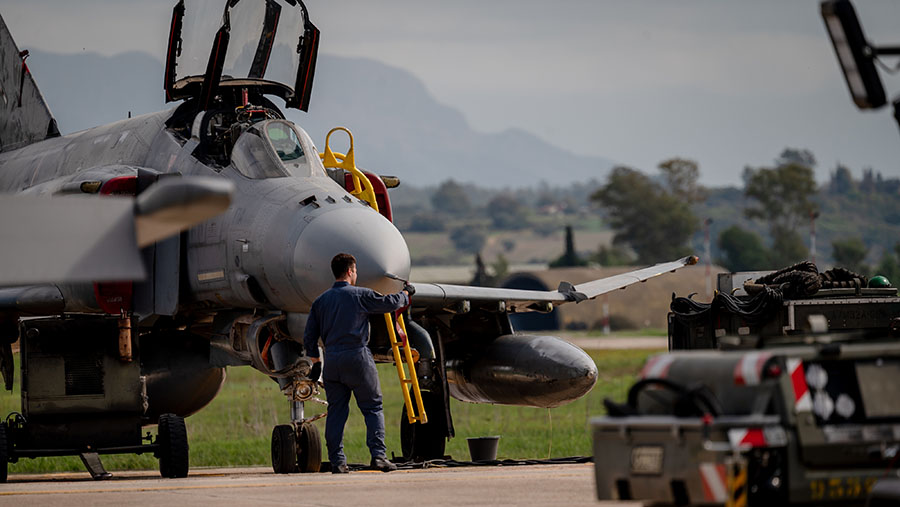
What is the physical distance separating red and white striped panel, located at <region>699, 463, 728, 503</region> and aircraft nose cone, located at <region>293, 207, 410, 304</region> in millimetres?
5911

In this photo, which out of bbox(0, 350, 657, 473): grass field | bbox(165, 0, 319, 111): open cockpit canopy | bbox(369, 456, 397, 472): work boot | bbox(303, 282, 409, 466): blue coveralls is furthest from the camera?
bbox(0, 350, 657, 473): grass field

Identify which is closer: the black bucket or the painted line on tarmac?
the painted line on tarmac

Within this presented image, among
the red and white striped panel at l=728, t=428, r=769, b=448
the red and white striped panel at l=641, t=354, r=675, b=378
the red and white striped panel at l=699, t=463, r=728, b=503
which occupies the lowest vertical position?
the red and white striped panel at l=699, t=463, r=728, b=503

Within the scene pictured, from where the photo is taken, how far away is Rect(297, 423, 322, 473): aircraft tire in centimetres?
1252

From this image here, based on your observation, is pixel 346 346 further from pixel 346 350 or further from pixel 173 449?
pixel 173 449

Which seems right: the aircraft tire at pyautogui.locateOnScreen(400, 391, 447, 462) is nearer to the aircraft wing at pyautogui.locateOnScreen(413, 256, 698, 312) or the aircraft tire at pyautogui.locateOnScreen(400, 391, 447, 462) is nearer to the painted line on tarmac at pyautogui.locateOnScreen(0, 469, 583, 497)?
the aircraft wing at pyautogui.locateOnScreen(413, 256, 698, 312)

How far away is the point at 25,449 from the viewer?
498 inches

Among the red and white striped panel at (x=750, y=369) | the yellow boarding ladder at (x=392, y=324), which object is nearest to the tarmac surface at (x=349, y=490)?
the yellow boarding ladder at (x=392, y=324)

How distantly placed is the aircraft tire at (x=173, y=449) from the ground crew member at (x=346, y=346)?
68.9 inches

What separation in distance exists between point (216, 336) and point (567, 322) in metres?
60.6

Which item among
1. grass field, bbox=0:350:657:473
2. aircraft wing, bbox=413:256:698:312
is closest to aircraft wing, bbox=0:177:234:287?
aircraft wing, bbox=413:256:698:312

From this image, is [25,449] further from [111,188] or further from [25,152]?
[25,152]

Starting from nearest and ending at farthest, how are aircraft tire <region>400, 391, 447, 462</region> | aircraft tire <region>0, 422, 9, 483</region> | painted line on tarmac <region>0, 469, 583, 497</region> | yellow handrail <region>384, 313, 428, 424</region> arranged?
painted line on tarmac <region>0, 469, 583, 497</region> → aircraft tire <region>0, 422, 9, 483</region> → yellow handrail <region>384, 313, 428, 424</region> → aircraft tire <region>400, 391, 447, 462</region>

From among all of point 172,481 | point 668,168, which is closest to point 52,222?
point 172,481
